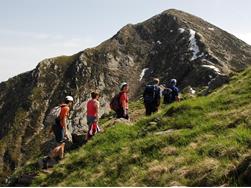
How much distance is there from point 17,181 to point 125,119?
684 centimetres

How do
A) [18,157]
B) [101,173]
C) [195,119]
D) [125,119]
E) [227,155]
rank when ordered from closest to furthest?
[227,155]
[101,173]
[195,119]
[125,119]
[18,157]

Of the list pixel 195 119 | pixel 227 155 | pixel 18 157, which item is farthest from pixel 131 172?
pixel 18 157

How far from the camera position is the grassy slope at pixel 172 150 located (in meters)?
12.7

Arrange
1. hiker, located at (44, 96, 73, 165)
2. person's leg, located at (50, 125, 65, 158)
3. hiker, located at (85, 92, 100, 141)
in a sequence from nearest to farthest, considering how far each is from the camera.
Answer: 1. person's leg, located at (50, 125, 65, 158)
2. hiker, located at (44, 96, 73, 165)
3. hiker, located at (85, 92, 100, 141)

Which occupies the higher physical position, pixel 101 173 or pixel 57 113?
pixel 57 113

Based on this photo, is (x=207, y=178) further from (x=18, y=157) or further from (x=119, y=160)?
(x=18, y=157)

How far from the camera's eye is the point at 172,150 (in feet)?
49.9

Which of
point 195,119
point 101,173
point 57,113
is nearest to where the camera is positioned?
point 101,173

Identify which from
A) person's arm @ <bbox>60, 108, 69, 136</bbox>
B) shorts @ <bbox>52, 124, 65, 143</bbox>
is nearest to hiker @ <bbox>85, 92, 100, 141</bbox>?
shorts @ <bbox>52, 124, 65, 143</bbox>

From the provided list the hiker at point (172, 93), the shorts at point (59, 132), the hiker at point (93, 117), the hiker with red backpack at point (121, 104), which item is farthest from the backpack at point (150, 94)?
the shorts at point (59, 132)

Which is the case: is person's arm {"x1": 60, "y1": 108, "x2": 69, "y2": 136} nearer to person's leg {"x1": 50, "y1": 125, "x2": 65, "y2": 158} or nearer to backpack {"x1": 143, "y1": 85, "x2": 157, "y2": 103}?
person's leg {"x1": 50, "y1": 125, "x2": 65, "y2": 158}

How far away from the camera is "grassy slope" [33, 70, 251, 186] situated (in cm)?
1270

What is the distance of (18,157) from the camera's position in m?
190

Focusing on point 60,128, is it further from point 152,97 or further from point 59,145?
point 152,97
